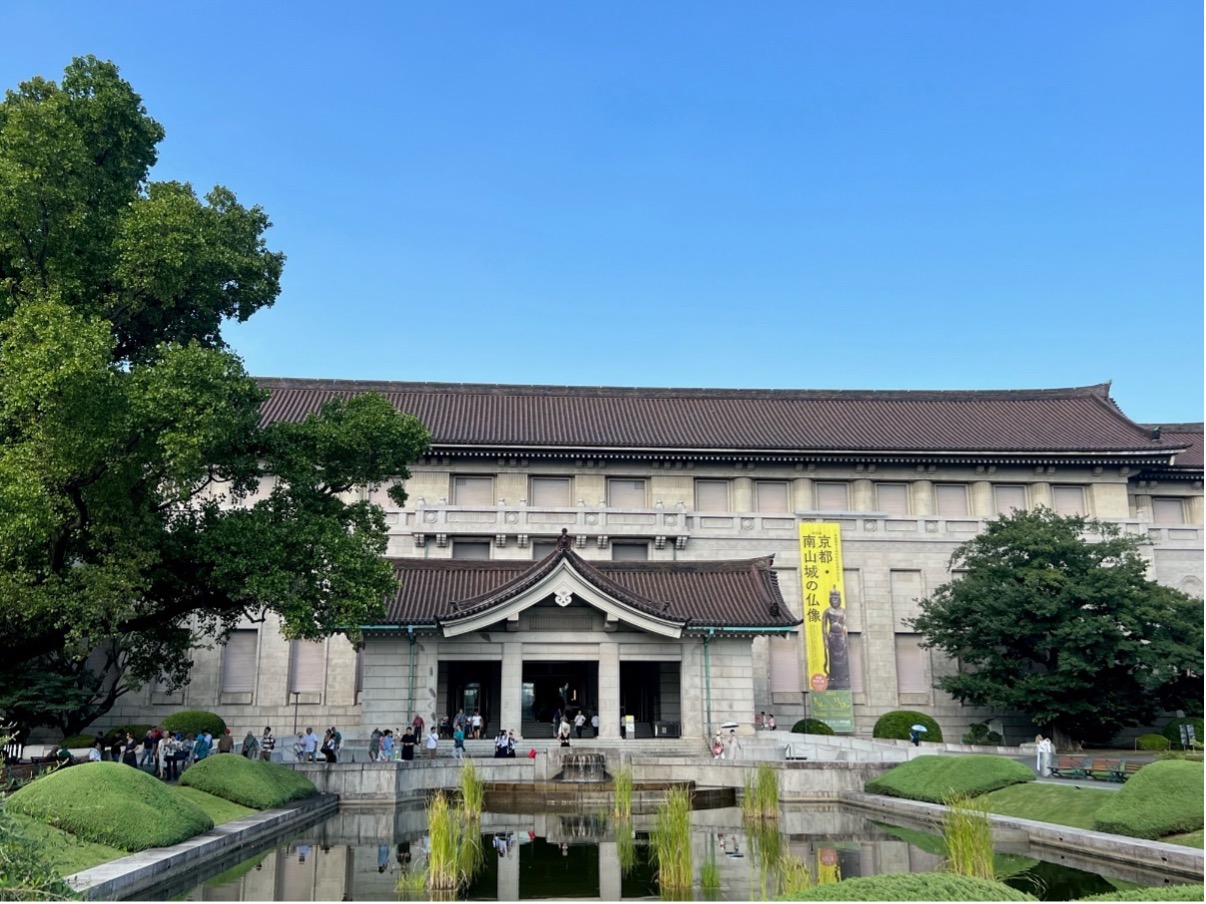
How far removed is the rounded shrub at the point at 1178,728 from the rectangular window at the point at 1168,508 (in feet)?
40.3

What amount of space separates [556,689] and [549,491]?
8.76m

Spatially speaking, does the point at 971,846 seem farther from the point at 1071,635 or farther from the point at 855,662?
the point at 855,662

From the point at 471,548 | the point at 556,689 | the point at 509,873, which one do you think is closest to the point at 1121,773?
the point at 509,873

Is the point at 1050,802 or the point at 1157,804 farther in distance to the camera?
the point at 1050,802

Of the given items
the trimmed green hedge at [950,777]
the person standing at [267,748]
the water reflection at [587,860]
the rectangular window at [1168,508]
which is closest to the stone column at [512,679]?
the person standing at [267,748]

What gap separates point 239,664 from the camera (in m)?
36.5

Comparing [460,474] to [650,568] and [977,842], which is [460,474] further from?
[977,842]

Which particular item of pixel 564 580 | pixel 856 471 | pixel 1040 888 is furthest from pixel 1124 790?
pixel 856 471

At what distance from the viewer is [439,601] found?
103ft

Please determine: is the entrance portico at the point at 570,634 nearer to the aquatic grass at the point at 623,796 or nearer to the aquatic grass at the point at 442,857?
the aquatic grass at the point at 623,796

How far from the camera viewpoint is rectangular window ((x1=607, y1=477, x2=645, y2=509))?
4078 cm

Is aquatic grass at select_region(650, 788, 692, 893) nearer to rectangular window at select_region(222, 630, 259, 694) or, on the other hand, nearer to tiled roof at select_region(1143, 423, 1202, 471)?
rectangular window at select_region(222, 630, 259, 694)

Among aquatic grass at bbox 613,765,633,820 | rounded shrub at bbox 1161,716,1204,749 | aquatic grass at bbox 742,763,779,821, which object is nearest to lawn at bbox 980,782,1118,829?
aquatic grass at bbox 742,763,779,821

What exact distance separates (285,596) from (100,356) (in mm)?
5500
